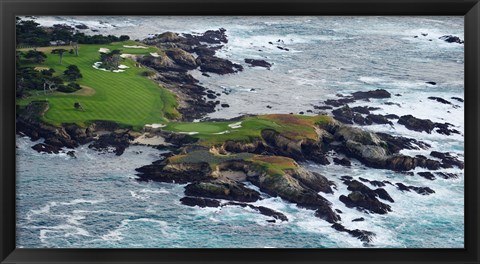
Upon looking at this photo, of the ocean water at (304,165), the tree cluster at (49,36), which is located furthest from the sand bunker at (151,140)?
the tree cluster at (49,36)

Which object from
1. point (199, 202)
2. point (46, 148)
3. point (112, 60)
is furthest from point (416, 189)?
point (46, 148)

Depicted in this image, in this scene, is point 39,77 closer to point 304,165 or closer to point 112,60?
point 112,60

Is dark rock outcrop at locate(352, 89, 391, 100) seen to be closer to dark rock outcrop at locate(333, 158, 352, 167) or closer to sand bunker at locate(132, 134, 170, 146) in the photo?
dark rock outcrop at locate(333, 158, 352, 167)

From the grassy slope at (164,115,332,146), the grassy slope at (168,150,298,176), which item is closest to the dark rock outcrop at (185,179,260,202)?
the grassy slope at (168,150,298,176)

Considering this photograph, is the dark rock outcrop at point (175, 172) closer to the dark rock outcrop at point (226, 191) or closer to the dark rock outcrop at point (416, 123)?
the dark rock outcrop at point (226, 191)
